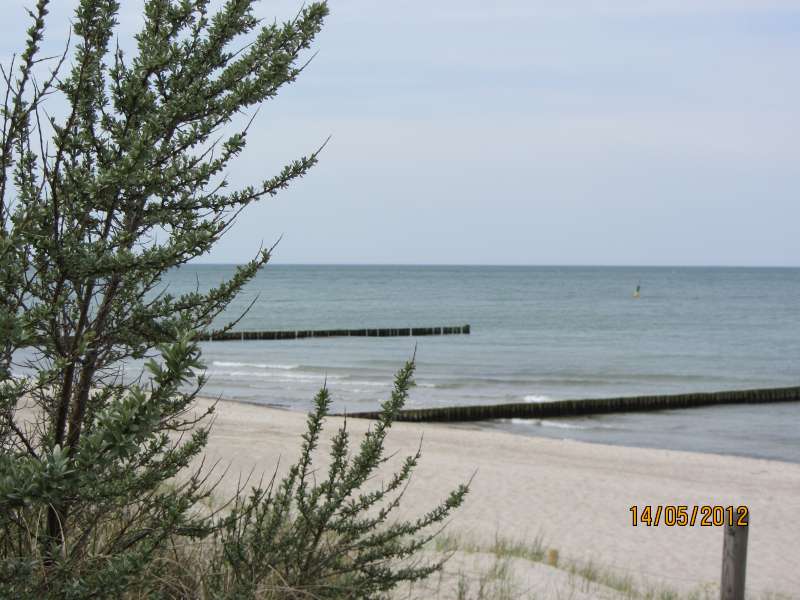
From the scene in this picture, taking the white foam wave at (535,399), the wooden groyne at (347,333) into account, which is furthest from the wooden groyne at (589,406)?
the wooden groyne at (347,333)

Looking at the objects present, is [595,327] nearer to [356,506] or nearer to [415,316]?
[415,316]

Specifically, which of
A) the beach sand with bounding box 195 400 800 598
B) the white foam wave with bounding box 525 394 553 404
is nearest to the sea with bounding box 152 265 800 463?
the white foam wave with bounding box 525 394 553 404

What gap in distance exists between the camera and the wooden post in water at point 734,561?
276 inches

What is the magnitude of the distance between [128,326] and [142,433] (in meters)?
1.59

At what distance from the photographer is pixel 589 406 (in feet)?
90.6

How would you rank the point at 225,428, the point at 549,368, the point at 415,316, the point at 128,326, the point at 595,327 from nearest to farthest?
the point at 128,326
the point at 225,428
the point at 549,368
the point at 595,327
the point at 415,316

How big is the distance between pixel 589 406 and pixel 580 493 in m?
11.6

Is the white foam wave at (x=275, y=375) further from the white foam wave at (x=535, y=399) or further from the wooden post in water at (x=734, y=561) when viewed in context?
the wooden post in water at (x=734, y=561)

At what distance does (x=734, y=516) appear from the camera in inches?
277

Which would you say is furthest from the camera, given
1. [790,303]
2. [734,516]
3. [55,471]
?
[790,303]

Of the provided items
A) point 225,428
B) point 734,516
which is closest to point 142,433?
point 734,516

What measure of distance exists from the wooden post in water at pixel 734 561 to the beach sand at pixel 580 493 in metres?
0.94

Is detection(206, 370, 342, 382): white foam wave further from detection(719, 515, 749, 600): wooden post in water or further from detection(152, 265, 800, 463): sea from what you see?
detection(719, 515, 749, 600): wooden post in water

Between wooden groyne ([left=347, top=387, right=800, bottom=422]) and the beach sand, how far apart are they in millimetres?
1229
